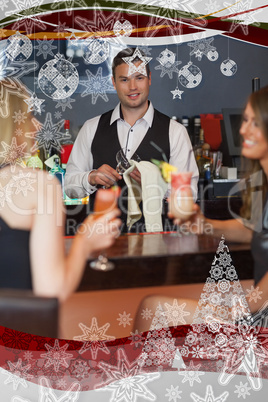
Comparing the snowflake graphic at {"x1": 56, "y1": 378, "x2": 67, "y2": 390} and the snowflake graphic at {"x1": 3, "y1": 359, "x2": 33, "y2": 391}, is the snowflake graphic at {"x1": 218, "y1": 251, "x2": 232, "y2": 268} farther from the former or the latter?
the snowflake graphic at {"x1": 3, "y1": 359, "x2": 33, "y2": 391}

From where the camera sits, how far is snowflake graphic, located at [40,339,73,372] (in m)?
2.07

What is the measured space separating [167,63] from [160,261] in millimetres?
784

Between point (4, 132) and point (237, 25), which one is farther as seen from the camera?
point (237, 25)

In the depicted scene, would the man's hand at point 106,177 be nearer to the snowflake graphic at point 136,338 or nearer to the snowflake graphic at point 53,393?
the snowflake graphic at point 136,338

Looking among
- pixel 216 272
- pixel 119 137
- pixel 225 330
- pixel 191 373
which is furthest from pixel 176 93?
pixel 191 373

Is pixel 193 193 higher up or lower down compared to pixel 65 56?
lower down

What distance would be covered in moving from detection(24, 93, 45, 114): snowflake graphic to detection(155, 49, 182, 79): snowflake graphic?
18.9 inches

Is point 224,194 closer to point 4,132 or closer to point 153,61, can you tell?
point 153,61

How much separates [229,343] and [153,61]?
1182mm

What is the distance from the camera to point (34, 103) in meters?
2.04

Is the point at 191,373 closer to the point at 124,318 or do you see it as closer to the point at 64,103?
the point at 124,318

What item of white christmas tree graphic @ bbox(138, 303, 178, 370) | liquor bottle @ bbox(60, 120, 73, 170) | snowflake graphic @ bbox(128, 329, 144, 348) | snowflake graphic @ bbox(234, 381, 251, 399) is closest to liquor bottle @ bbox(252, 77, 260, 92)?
liquor bottle @ bbox(60, 120, 73, 170)


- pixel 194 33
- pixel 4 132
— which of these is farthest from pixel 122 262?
pixel 194 33

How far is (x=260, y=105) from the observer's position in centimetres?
207
